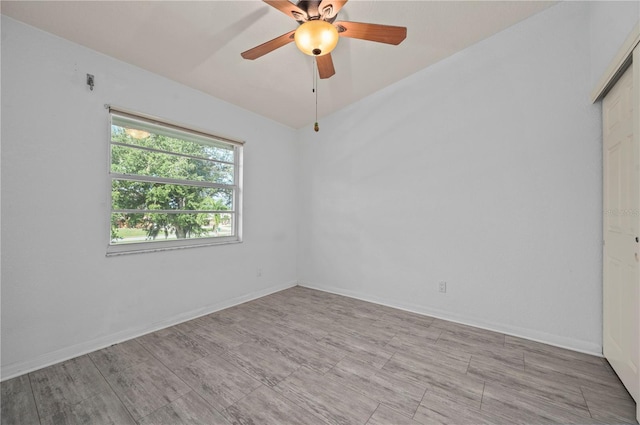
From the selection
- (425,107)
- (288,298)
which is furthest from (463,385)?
(425,107)

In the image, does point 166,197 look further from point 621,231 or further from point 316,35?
point 621,231

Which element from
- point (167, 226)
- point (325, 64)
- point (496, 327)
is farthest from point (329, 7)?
point (496, 327)

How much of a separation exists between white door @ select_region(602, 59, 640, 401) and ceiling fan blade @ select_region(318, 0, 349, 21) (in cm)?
187

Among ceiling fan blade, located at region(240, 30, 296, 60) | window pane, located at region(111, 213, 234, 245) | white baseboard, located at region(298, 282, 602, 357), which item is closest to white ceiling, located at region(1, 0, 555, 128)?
ceiling fan blade, located at region(240, 30, 296, 60)

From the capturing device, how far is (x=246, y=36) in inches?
91.8

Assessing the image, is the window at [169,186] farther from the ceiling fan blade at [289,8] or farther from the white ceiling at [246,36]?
the ceiling fan blade at [289,8]

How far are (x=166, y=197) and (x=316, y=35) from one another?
7.58ft

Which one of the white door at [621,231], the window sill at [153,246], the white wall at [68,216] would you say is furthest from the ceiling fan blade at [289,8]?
the window sill at [153,246]

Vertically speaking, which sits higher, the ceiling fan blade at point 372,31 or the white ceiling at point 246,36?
the white ceiling at point 246,36

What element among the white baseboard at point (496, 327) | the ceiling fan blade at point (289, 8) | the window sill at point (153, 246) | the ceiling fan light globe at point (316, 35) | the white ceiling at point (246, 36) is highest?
the white ceiling at point (246, 36)

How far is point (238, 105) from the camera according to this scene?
11.2 ft

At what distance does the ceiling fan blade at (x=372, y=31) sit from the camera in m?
1.68

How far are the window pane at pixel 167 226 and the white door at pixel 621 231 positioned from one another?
3.70 metres

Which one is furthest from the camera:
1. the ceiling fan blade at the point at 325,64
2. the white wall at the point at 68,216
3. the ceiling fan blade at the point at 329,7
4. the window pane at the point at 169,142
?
the window pane at the point at 169,142
